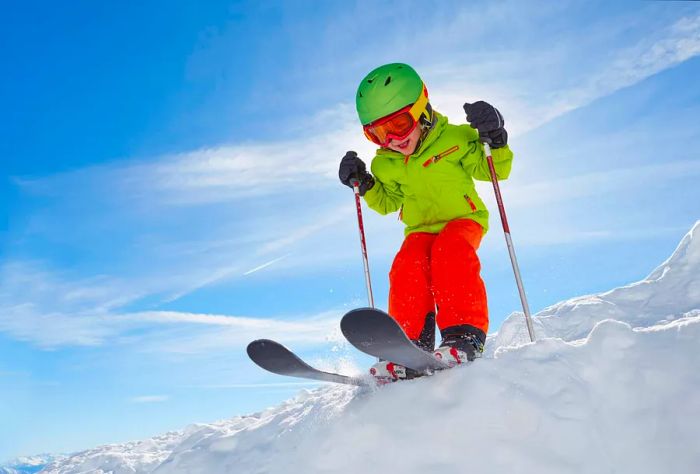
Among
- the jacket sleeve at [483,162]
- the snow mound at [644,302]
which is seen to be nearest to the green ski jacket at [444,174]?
the jacket sleeve at [483,162]

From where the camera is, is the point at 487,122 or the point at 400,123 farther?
the point at 400,123

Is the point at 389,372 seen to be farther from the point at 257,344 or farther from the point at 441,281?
the point at 257,344

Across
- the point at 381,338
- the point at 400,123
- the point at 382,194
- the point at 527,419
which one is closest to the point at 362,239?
the point at 382,194

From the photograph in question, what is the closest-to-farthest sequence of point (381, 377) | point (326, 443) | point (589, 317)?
point (326, 443), point (381, 377), point (589, 317)

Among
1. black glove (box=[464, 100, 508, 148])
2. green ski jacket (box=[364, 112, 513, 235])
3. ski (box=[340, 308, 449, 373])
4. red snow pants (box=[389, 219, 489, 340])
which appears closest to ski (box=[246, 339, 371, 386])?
ski (box=[340, 308, 449, 373])

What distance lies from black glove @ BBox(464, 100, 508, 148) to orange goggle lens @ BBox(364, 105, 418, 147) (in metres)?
0.54

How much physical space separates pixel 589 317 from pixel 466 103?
2186 centimetres

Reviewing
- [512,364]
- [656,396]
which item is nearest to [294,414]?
[512,364]

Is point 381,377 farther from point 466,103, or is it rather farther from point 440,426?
point 466,103

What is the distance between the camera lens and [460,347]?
4.07 metres

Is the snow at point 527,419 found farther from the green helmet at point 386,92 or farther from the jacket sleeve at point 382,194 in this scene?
the green helmet at point 386,92

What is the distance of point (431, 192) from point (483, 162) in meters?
0.60

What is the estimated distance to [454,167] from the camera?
16.8ft

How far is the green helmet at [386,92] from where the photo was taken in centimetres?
480
